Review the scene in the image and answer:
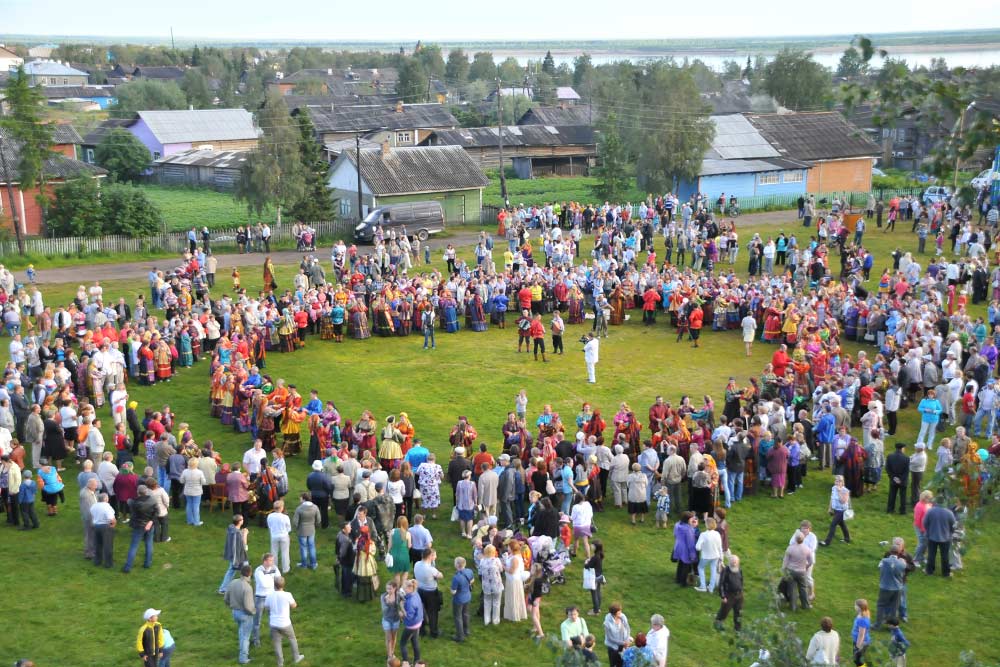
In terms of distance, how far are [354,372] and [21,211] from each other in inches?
961

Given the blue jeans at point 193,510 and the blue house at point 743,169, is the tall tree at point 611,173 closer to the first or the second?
the blue house at point 743,169

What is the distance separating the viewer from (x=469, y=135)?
7162 cm

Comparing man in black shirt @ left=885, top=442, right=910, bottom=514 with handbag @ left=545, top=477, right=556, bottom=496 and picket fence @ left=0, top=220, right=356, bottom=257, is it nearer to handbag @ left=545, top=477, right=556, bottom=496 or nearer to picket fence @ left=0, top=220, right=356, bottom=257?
handbag @ left=545, top=477, right=556, bottom=496

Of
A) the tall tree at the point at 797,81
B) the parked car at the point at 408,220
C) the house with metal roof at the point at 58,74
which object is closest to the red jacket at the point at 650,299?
the parked car at the point at 408,220

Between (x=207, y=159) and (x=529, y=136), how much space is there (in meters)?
22.0

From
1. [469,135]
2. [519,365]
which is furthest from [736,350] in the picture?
[469,135]

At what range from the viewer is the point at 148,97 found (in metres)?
101

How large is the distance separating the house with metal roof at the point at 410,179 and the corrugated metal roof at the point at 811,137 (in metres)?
18.0

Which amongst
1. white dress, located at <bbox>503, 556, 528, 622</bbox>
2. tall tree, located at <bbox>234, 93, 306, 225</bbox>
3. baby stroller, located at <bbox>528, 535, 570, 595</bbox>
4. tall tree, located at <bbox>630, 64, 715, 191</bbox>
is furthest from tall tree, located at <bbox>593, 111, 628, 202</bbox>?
white dress, located at <bbox>503, 556, 528, 622</bbox>

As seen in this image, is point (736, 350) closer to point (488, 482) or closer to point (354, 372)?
point (354, 372)

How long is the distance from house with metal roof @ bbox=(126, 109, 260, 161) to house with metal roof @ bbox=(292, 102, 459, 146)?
5.26 metres

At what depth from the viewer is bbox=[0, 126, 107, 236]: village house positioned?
1543 inches

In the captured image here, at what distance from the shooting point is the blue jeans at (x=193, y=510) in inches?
635

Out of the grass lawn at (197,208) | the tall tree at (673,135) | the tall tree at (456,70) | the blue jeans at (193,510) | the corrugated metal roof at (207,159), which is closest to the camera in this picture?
the blue jeans at (193,510)
